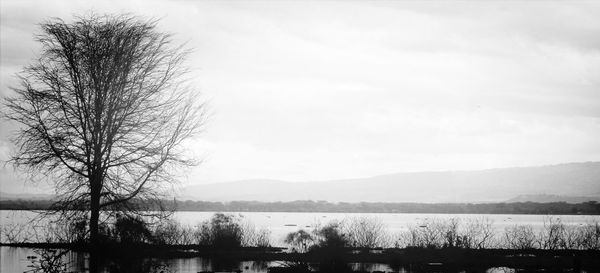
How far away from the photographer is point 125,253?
26.2m

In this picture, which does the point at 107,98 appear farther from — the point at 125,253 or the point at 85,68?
the point at 125,253

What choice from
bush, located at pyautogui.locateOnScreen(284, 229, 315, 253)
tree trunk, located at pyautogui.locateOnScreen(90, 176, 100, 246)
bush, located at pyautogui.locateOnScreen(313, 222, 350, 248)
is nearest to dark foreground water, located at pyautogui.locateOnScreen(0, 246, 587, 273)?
bush, located at pyautogui.locateOnScreen(313, 222, 350, 248)

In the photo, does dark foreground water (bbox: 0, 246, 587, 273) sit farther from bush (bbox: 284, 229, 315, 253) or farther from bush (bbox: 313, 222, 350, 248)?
bush (bbox: 284, 229, 315, 253)

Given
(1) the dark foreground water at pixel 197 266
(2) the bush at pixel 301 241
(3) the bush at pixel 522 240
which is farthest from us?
(3) the bush at pixel 522 240

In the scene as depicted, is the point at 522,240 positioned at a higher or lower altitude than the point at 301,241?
lower

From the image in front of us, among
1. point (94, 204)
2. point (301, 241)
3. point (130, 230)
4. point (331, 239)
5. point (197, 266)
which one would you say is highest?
point (94, 204)

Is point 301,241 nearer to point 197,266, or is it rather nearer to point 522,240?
point 197,266

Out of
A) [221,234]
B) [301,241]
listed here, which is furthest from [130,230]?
[301,241]

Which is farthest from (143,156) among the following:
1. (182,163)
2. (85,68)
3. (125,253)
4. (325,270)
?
(325,270)

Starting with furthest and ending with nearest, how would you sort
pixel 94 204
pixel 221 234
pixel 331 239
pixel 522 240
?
pixel 522 240 → pixel 221 234 → pixel 331 239 → pixel 94 204

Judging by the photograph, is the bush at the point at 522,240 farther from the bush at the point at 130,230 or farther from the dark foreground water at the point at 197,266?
the bush at the point at 130,230

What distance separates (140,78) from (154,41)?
1.57 meters

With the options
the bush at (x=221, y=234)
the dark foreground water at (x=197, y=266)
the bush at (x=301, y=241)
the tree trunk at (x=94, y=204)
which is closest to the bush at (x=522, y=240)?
the dark foreground water at (x=197, y=266)

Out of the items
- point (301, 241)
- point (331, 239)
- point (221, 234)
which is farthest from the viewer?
point (301, 241)
